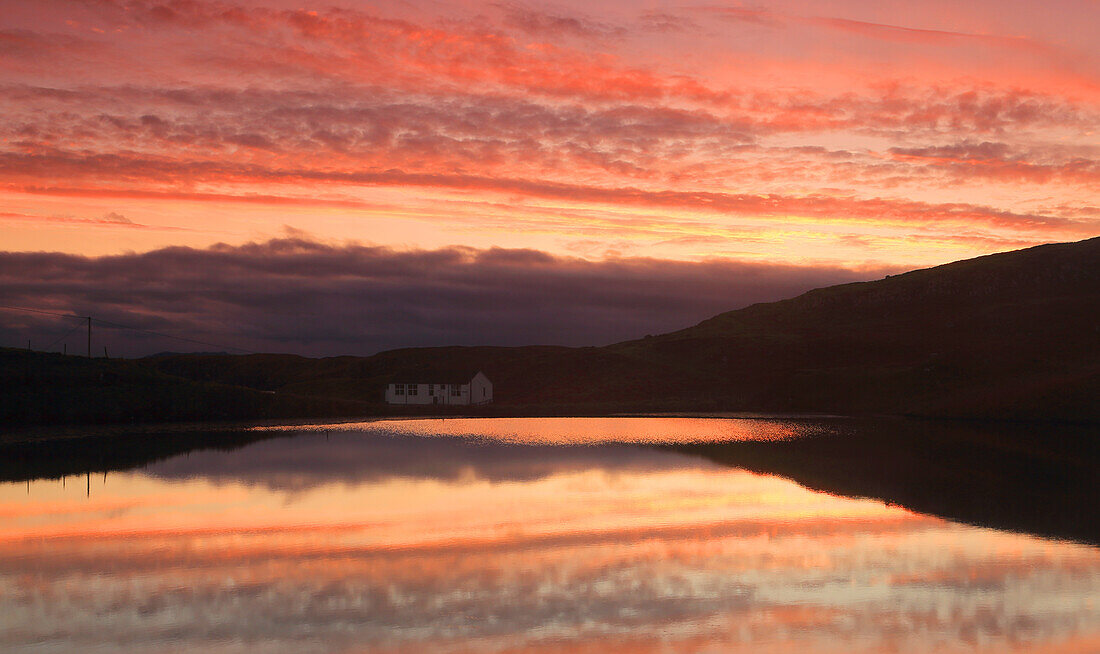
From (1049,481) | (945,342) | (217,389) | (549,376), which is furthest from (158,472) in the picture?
(945,342)

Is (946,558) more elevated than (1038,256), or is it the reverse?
(1038,256)

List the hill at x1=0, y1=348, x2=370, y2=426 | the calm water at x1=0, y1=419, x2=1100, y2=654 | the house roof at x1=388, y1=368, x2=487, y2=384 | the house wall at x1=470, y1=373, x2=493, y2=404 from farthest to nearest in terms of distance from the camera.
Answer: the house roof at x1=388, y1=368, x2=487, y2=384
the house wall at x1=470, y1=373, x2=493, y2=404
the hill at x1=0, y1=348, x2=370, y2=426
the calm water at x1=0, y1=419, x2=1100, y2=654

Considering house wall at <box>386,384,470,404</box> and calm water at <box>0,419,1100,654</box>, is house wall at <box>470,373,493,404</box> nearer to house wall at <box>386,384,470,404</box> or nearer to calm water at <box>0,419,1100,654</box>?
house wall at <box>386,384,470,404</box>

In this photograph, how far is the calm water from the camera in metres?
15.1

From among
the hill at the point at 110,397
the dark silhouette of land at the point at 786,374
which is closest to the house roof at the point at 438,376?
the dark silhouette of land at the point at 786,374

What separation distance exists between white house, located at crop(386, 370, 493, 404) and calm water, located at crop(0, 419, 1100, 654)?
96.6 metres

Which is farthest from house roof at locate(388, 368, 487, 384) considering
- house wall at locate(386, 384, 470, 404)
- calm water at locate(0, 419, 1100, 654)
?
calm water at locate(0, 419, 1100, 654)

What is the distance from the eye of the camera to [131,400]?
78438 millimetres

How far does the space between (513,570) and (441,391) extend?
116m

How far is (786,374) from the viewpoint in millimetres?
135250

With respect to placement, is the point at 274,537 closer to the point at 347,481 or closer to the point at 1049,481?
the point at 347,481

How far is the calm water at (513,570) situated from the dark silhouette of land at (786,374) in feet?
156

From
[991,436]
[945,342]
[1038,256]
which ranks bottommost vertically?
[991,436]

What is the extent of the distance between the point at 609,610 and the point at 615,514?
1235 cm
